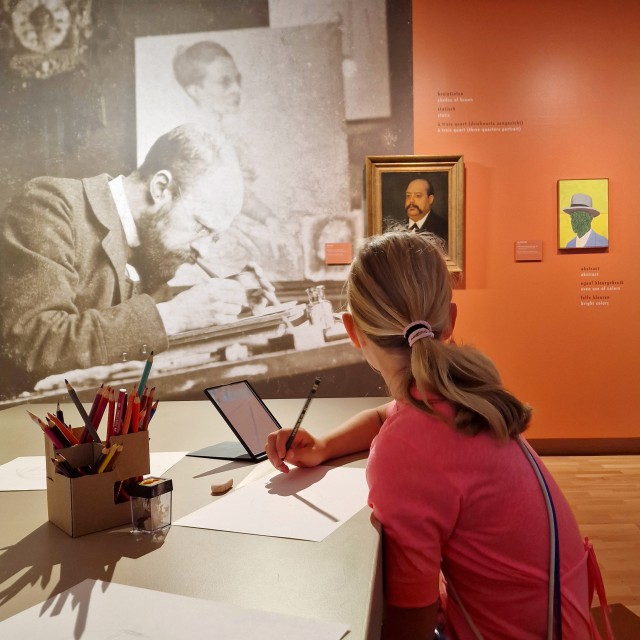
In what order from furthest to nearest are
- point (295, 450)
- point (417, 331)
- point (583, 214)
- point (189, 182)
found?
point (189, 182) → point (583, 214) → point (295, 450) → point (417, 331)

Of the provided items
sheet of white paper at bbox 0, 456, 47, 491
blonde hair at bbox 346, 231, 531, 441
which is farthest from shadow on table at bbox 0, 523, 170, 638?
blonde hair at bbox 346, 231, 531, 441

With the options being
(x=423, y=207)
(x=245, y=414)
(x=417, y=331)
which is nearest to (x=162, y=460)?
(x=245, y=414)

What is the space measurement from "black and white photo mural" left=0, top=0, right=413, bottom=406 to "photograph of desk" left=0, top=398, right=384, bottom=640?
2793mm

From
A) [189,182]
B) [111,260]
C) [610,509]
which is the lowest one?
[610,509]

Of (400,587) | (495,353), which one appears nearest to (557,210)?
(495,353)

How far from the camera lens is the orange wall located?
3.67m

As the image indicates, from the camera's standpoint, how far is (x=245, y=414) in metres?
1.38

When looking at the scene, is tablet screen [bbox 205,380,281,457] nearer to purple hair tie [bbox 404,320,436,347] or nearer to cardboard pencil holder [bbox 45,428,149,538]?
cardboard pencil holder [bbox 45,428,149,538]

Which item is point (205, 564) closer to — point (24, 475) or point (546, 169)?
point (24, 475)

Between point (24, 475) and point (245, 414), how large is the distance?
0.46 m

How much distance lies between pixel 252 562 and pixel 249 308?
3091 mm

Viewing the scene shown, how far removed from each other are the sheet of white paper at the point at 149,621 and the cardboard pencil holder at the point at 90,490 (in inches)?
7.7

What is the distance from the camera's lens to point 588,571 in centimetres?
100

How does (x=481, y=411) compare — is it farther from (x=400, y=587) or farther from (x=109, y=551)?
(x=109, y=551)
